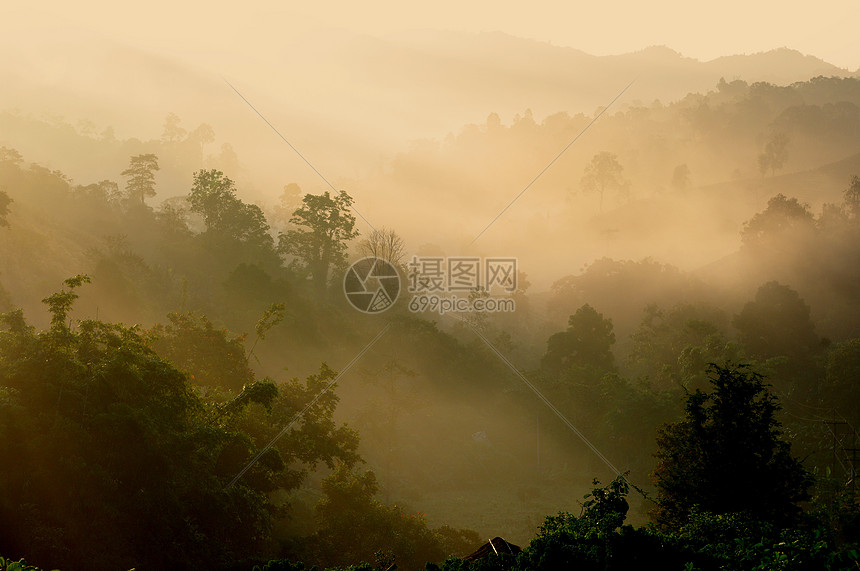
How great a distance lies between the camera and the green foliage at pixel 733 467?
21422 millimetres

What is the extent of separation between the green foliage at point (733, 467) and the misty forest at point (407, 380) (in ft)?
0.35

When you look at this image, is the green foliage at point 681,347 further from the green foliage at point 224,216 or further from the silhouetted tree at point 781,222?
the green foliage at point 224,216

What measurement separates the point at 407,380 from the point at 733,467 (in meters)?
31.2

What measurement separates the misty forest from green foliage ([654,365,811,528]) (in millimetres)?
108

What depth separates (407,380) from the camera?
50.1 m

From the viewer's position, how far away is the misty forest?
56.6ft

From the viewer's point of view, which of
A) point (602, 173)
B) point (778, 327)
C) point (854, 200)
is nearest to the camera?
point (778, 327)

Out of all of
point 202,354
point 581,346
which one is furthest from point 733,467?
point 581,346

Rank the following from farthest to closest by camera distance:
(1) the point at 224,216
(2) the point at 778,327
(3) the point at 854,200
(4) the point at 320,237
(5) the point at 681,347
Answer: (3) the point at 854,200, (4) the point at 320,237, (1) the point at 224,216, (5) the point at 681,347, (2) the point at 778,327

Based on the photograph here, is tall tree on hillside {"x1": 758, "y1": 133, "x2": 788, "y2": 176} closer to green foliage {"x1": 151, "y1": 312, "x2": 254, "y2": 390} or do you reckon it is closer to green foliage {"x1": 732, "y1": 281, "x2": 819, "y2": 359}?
green foliage {"x1": 732, "y1": 281, "x2": 819, "y2": 359}

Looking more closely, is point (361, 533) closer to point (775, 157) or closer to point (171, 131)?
point (171, 131)

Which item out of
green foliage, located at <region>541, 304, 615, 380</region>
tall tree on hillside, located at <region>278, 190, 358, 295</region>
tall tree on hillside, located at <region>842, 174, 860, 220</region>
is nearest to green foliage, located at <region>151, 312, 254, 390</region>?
tall tree on hillside, located at <region>278, 190, 358, 295</region>

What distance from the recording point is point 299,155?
465 feet

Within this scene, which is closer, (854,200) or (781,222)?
(781,222)
